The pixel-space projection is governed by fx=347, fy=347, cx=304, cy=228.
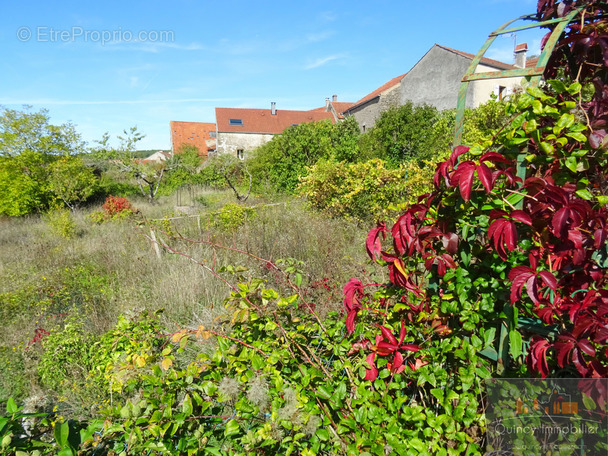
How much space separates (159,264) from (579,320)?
17.2 ft

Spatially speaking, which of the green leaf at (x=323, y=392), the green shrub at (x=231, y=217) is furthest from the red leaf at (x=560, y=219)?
the green shrub at (x=231, y=217)

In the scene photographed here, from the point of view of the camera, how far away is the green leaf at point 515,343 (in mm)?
1197

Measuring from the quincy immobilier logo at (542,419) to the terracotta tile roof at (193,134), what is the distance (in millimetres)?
35585

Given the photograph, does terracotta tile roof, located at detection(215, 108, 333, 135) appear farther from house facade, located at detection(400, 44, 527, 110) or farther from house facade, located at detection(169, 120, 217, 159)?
house facade, located at detection(400, 44, 527, 110)

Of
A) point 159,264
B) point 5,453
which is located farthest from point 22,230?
point 5,453

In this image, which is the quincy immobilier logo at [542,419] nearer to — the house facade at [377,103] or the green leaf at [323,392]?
the green leaf at [323,392]

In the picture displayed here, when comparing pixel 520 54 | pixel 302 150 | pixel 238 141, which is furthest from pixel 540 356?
pixel 238 141

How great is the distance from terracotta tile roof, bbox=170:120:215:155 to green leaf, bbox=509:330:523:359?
35581mm

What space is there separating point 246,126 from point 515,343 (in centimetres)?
3130

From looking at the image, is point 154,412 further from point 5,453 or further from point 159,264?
point 159,264

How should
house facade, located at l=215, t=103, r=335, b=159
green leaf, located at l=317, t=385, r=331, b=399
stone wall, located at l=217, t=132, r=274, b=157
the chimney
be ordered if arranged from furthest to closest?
house facade, located at l=215, t=103, r=335, b=159, stone wall, located at l=217, t=132, r=274, b=157, the chimney, green leaf, located at l=317, t=385, r=331, b=399

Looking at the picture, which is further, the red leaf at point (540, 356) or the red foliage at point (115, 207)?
the red foliage at point (115, 207)

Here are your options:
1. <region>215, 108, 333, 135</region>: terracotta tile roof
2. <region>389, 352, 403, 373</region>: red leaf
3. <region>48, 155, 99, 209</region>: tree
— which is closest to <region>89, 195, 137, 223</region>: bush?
<region>48, 155, 99, 209</region>: tree

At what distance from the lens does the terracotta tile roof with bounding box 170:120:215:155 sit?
35.2m
